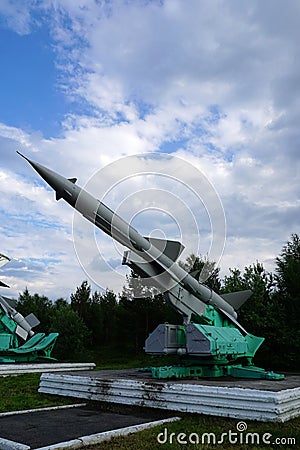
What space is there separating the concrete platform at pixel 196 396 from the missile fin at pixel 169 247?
9.85 ft

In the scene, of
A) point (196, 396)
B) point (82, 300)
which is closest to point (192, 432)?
point (196, 396)

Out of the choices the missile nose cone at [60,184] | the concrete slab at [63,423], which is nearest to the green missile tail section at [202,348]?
the concrete slab at [63,423]

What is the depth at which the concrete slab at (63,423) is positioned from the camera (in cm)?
540

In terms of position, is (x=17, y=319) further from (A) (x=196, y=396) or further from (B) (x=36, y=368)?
(A) (x=196, y=396)

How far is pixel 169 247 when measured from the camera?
10102 millimetres

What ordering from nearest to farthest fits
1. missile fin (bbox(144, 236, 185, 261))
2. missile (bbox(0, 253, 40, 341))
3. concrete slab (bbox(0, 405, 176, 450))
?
concrete slab (bbox(0, 405, 176, 450)), missile fin (bbox(144, 236, 185, 261)), missile (bbox(0, 253, 40, 341))

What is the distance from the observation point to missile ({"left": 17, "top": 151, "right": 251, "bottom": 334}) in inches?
357

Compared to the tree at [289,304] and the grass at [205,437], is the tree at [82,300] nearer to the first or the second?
the tree at [289,304]

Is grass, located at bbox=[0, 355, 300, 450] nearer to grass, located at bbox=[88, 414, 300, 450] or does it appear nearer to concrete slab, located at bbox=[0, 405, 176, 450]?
grass, located at bbox=[88, 414, 300, 450]

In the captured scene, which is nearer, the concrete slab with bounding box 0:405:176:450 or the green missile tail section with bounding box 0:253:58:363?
the concrete slab with bounding box 0:405:176:450

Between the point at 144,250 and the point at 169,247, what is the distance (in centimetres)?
76

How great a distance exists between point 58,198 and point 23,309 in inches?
884

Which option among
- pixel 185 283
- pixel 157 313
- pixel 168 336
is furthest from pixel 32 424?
pixel 157 313

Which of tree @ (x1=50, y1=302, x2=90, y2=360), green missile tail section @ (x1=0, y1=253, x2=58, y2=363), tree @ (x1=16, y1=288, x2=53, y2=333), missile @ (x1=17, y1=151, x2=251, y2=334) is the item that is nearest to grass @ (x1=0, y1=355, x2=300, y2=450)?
missile @ (x1=17, y1=151, x2=251, y2=334)
